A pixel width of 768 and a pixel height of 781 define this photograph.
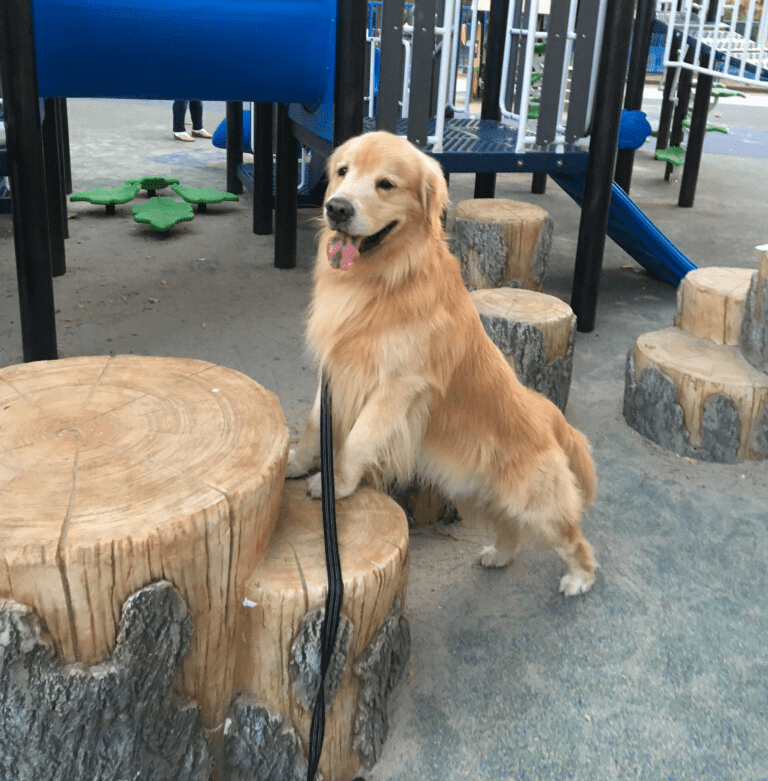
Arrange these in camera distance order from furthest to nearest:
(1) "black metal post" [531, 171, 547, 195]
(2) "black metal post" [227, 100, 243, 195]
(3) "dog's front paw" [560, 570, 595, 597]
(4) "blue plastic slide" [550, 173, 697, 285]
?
(1) "black metal post" [531, 171, 547, 195], (2) "black metal post" [227, 100, 243, 195], (4) "blue plastic slide" [550, 173, 697, 285], (3) "dog's front paw" [560, 570, 595, 597]

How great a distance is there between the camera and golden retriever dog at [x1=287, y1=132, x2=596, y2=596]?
182 centimetres

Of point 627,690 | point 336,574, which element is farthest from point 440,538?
point 336,574

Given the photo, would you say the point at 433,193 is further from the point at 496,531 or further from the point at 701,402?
the point at 701,402

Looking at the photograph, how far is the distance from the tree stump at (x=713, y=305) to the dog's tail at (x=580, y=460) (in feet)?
Answer: 4.72

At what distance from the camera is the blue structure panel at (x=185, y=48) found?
335cm

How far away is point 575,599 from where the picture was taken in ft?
7.61

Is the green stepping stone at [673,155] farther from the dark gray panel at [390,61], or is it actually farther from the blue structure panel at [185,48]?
the blue structure panel at [185,48]

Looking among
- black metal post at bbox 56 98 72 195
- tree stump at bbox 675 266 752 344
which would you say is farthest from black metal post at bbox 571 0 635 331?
black metal post at bbox 56 98 72 195

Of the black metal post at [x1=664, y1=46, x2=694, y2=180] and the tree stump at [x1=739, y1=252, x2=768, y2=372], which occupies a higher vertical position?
the black metal post at [x1=664, y1=46, x2=694, y2=180]

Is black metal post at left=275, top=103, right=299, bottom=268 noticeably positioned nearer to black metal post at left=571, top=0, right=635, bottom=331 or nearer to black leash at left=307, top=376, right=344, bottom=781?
black metal post at left=571, top=0, right=635, bottom=331

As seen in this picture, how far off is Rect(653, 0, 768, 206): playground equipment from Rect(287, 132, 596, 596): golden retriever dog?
16.1 ft

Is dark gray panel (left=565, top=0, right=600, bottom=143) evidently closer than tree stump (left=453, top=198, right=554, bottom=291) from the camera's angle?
Yes

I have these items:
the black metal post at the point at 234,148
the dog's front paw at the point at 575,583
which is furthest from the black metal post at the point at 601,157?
the black metal post at the point at 234,148

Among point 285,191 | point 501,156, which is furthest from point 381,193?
point 285,191
